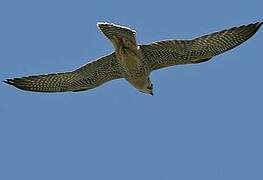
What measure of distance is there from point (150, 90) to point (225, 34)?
2883 millimetres

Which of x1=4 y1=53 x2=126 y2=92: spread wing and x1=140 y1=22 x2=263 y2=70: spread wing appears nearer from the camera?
x1=140 y1=22 x2=263 y2=70: spread wing

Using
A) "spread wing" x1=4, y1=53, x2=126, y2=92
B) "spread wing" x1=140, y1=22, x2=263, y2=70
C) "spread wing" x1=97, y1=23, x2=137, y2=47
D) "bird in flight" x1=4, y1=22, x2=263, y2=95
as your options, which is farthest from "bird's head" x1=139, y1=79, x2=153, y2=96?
"spread wing" x1=97, y1=23, x2=137, y2=47

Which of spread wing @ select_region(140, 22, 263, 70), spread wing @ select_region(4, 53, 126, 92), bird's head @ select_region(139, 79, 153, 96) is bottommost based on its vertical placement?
bird's head @ select_region(139, 79, 153, 96)

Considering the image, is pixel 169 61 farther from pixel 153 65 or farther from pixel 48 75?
pixel 48 75

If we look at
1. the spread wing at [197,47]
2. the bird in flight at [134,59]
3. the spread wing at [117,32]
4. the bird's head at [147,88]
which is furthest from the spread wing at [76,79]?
the spread wing at [117,32]

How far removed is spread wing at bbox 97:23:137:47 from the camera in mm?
23547

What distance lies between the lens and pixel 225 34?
2500 cm

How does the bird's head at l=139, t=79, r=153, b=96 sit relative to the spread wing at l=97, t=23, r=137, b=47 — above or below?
below

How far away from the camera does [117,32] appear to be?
23.8m

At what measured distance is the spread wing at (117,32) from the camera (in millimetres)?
23547

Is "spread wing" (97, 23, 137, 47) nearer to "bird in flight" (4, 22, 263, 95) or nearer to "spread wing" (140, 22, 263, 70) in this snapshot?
"bird in flight" (4, 22, 263, 95)

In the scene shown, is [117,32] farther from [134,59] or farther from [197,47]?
[197,47]

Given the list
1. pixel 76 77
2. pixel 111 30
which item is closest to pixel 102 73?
pixel 76 77

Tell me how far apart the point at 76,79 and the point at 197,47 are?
3.24 m
